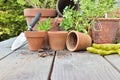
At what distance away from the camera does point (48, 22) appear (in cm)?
166

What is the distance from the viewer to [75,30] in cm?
174

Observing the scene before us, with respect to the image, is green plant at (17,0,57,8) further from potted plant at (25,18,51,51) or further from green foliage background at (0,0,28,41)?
green foliage background at (0,0,28,41)

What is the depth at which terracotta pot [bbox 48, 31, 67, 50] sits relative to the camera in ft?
5.34

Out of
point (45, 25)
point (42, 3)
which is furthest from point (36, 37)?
point (42, 3)

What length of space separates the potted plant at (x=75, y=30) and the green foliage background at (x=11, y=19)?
140 inches

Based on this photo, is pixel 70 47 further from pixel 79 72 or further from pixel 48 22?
pixel 79 72

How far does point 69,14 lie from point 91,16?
14cm

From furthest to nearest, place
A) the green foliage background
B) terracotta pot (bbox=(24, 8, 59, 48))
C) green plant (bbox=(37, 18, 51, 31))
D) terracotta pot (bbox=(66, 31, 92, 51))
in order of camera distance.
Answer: the green foliage background
terracotta pot (bbox=(24, 8, 59, 48))
green plant (bbox=(37, 18, 51, 31))
terracotta pot (bbox=(66, 31, 92, 51))

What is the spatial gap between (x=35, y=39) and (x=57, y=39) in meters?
0.13

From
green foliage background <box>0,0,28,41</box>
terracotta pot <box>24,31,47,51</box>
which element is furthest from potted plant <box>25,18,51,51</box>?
green foliage background <box>0,0,28,41</box>

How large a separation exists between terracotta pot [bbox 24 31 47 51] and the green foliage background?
3.65 m

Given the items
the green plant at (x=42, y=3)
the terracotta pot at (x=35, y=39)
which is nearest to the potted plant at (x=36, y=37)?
the terracotta pot at (x=35, y=39)

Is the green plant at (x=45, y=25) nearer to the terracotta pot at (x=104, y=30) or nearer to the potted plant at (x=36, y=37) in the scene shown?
the potted plant at (x=36, y=37)

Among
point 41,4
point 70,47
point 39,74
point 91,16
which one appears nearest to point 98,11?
point 91,16
